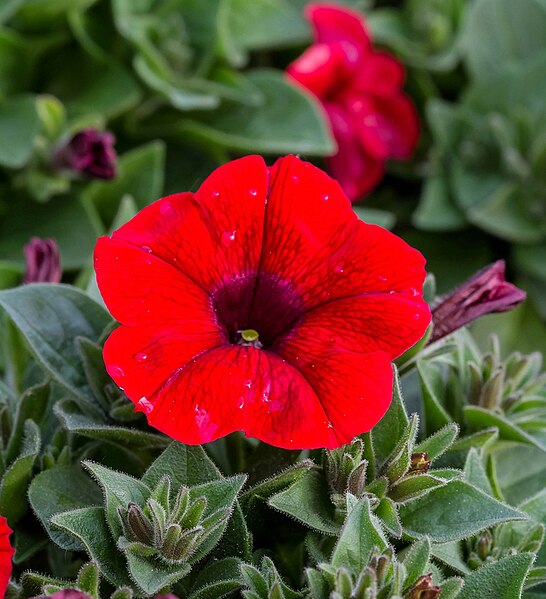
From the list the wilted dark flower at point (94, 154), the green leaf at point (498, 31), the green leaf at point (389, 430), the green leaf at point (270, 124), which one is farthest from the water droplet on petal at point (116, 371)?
the green leaf at point (498, 31)

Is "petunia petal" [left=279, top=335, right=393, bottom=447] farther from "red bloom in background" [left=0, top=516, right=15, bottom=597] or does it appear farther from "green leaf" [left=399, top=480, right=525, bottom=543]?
"red bloom in background" [left=0, top=516, right=15, bottom=597]

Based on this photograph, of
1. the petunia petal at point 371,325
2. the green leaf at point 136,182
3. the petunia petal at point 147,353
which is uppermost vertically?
the petunia petal at point 371,325

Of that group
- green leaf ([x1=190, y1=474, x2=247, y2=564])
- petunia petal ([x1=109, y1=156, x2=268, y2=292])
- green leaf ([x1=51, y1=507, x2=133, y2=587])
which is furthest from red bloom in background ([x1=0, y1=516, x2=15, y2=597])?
petunia petal ([x1=109, y1=156, x2=268, y2=292])

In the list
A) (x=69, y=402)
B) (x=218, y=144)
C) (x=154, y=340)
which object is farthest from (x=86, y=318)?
(x=218, y=144)

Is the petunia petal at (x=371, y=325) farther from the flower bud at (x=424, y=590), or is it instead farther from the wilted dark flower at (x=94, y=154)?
the wilted dark flower at (x=94, y=154)

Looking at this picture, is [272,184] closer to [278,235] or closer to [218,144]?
[278,235]

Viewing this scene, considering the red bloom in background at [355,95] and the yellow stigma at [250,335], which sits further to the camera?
the red bloom in background at [355,95]

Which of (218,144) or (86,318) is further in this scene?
A: (218,144)

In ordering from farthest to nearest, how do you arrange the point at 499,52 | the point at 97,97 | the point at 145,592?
1. the point at 499,52
2. the point at 97,97
3. the point at 145,592
